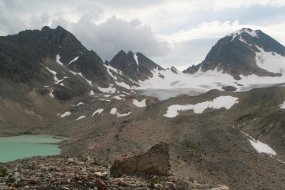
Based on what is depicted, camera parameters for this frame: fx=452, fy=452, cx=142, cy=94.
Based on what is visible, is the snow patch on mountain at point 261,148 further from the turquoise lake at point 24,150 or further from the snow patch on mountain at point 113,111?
the snow patch on mountain at point 113,111

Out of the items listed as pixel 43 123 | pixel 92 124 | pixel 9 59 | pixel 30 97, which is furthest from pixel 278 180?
pixel 9 59

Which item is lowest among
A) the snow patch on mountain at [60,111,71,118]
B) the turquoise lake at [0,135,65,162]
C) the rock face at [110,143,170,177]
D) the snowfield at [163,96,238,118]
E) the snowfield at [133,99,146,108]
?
the turquoise lake at [0,135,65,162]

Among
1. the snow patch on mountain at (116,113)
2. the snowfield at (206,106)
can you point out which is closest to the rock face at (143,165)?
the snowfield at (206,106)

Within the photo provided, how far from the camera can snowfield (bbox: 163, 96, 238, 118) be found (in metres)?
107

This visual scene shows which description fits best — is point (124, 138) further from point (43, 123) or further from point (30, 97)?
point (30, 97)

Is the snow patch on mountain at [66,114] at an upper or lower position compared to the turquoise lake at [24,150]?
upper

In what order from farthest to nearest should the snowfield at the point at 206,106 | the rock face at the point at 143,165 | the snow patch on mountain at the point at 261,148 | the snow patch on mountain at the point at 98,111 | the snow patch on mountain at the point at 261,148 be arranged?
the snow patch on mountain at the point at 98,111 < the snowfield at the point at 206,106 < the snow patch on mountain at the point at 261,148 < the snow patch on mountain at the point at 261,148 < the rock face at the point at 143,165

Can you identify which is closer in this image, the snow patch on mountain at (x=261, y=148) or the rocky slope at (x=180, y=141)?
the rocky slope at (x=180, y=141)

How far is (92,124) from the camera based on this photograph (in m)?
133

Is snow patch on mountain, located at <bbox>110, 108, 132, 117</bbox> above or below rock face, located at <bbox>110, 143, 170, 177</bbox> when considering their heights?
above

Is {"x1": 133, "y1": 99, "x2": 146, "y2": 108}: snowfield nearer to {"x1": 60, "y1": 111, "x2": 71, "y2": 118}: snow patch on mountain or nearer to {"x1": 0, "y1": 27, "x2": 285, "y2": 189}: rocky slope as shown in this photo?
{"x1": 0, "y1": 27, "x2": 285, "y2": 189}: rocky slope

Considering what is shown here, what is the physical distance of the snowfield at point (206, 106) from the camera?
106625mm

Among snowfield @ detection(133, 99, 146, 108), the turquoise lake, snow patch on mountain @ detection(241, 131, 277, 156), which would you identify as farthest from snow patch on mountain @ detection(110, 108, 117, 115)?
snow patch on mountain @ detection(241, 131, 277, 156)

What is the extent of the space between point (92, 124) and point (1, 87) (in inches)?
2277
